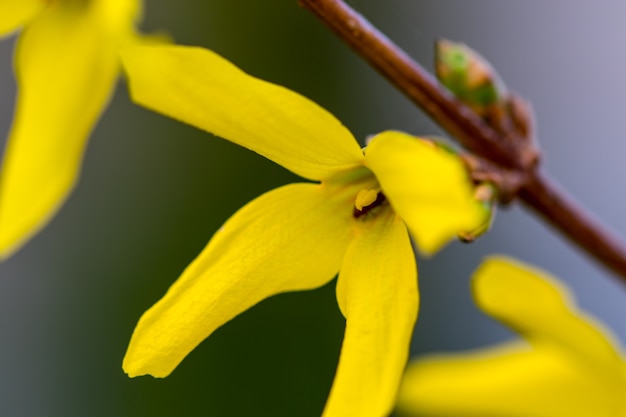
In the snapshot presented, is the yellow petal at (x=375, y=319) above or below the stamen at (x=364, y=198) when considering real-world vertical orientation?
below

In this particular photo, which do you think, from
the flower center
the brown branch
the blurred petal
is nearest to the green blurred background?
the flower center

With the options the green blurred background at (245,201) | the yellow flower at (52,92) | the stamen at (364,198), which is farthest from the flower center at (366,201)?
the green blurred background at (245,201)

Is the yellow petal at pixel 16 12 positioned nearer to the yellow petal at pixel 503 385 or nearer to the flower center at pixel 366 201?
the flower center at pixel 366 201

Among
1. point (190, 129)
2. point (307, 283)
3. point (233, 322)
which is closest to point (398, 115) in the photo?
point (190, 129)

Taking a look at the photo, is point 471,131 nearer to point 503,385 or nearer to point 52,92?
point 503,385

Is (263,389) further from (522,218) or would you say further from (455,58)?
(455,58)

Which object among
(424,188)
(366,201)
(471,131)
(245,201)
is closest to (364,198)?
(366,201)
